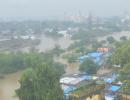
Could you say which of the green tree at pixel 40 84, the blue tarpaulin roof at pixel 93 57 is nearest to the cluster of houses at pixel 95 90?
the green tree at pixel 40 84

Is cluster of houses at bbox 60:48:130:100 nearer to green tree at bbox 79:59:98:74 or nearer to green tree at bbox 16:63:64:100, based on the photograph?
green tree at bbox 79:59:98:74

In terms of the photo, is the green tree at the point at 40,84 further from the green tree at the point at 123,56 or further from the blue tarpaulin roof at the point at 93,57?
the blue tarpaulin roof at the point at 93,57

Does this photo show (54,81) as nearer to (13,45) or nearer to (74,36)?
(13,45)

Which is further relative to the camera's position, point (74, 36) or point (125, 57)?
point (74, 36)

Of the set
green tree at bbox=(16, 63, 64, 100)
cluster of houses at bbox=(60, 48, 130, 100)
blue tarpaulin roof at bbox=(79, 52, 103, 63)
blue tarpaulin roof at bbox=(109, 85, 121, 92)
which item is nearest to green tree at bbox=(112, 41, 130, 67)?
cluster of houses at bbox=(60, 48, 130, 100)

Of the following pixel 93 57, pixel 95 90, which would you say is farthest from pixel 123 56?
pixel 93 57

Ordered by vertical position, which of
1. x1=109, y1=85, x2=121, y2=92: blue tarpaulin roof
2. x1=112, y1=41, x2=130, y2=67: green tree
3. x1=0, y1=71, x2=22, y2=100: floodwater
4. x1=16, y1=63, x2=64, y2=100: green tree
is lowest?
x1=0, y1=71, x2=22, y2=100: floodwater

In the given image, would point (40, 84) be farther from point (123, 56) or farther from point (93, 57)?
point (93, 57)

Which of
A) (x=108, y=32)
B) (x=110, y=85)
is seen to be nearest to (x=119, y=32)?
(x=108, y=32)
